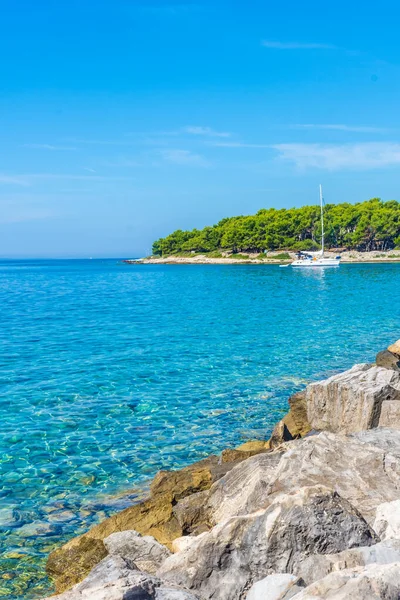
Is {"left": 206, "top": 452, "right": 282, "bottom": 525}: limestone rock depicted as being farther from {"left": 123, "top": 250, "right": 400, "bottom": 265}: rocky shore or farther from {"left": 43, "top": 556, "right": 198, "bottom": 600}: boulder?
{"left": 123, "top": 250, "right": 400, "bottom": 265}: rocky shore

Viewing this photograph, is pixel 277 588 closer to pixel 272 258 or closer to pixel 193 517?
pixel 193 517

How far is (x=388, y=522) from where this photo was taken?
5863 mm

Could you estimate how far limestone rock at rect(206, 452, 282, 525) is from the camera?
7.48m

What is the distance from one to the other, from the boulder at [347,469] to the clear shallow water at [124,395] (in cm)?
404

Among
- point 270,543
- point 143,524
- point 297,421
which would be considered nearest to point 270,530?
point 270,543

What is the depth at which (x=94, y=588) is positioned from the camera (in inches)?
186

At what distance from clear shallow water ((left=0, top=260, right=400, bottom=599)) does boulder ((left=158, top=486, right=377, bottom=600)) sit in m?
3.57

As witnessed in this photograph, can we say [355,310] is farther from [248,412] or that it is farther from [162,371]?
[248,412]

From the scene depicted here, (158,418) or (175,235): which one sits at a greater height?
(175,235)

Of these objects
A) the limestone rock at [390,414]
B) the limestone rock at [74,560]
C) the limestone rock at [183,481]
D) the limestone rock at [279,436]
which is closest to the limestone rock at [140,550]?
the limestone rock at [74,560]

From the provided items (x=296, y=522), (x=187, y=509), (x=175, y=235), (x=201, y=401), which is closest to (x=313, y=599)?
(x=296, y=522)

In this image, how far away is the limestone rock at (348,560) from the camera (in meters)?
4.79

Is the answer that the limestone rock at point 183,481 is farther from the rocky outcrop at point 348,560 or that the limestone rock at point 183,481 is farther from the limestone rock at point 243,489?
the rocky outcrop at point 348,560

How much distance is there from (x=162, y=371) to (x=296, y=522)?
16143mm
